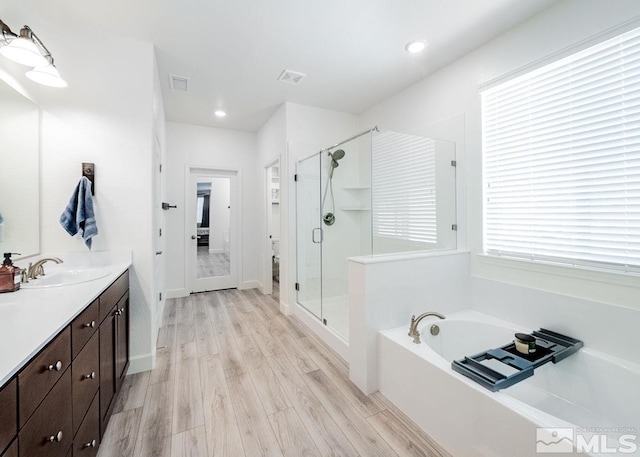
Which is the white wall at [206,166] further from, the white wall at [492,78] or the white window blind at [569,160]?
the white window blind at [569,160]

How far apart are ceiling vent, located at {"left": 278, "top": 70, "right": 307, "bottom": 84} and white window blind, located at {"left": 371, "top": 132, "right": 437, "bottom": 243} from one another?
1.06m

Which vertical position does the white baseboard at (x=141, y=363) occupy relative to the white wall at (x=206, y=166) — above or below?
below

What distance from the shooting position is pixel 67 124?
6.43ft

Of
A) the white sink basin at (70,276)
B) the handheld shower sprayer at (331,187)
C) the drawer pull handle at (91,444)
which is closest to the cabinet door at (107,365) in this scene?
the drawer pull handle at (91,444)

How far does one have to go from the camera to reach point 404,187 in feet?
8.86

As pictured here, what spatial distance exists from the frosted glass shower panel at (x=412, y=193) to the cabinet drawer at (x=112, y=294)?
6.36 feet

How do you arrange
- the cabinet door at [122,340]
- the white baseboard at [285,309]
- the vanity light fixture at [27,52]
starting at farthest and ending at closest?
the white baseboard at [285,309] → the cabinet door at [122,340] → the vanity light fixture at [27,52]

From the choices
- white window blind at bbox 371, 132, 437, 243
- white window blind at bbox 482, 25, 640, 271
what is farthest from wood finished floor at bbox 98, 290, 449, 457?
white window blind at bbox 482, 25, 640, 271

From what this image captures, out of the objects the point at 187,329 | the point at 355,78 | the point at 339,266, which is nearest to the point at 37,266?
the point at 187,329

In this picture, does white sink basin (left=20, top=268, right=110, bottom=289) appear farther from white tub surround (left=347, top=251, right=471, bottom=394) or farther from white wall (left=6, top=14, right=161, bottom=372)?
white tub surround (left=347, top=251, right=471, bottom=394)

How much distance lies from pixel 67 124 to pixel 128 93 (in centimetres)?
48

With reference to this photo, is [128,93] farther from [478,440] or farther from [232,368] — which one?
[478,440]

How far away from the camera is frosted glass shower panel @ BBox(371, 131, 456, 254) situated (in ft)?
8.18

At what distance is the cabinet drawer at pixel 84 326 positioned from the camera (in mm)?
1064
